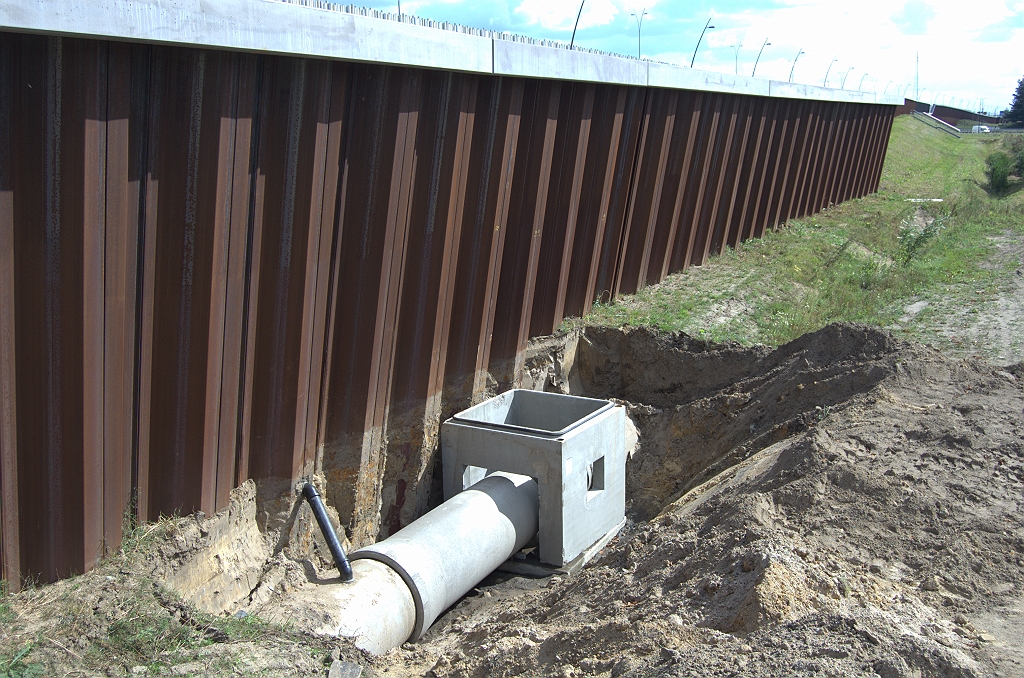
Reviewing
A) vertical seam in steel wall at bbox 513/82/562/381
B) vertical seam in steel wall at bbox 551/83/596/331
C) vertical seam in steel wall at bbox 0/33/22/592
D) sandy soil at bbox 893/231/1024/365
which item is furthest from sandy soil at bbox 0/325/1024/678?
vertical seam in steel wall at bbox 551/83/596/331

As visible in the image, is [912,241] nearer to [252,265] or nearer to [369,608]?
[369,608]

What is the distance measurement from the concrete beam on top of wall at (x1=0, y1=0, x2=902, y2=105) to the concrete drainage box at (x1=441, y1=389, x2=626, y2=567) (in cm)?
378

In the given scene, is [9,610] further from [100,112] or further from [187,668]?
[100,112]

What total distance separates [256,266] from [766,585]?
4.41 meters

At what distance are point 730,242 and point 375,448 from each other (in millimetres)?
11570

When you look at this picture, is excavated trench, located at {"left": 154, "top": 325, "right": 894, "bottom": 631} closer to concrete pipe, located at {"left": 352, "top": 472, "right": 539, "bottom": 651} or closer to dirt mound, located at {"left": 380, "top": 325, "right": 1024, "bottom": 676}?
dirt mound, located at {"left": 380, "top": 325, "right": 1024, "bottom": 676}

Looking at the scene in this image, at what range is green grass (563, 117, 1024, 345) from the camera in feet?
43.6

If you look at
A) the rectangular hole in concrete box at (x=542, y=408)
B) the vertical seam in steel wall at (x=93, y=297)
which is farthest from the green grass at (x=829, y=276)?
the vertical seam in steel wall at (x=93, y=297)

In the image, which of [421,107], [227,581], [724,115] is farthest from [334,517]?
[724,115]

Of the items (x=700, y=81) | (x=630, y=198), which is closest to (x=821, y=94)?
→ (x=700, y=81)

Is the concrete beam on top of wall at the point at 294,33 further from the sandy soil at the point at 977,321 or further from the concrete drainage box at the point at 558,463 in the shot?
the sandy soil at the point at 977,321

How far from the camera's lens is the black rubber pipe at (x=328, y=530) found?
7250 mm

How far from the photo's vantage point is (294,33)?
6512 millimetres

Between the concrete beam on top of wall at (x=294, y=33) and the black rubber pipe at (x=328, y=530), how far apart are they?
12.0 feet
